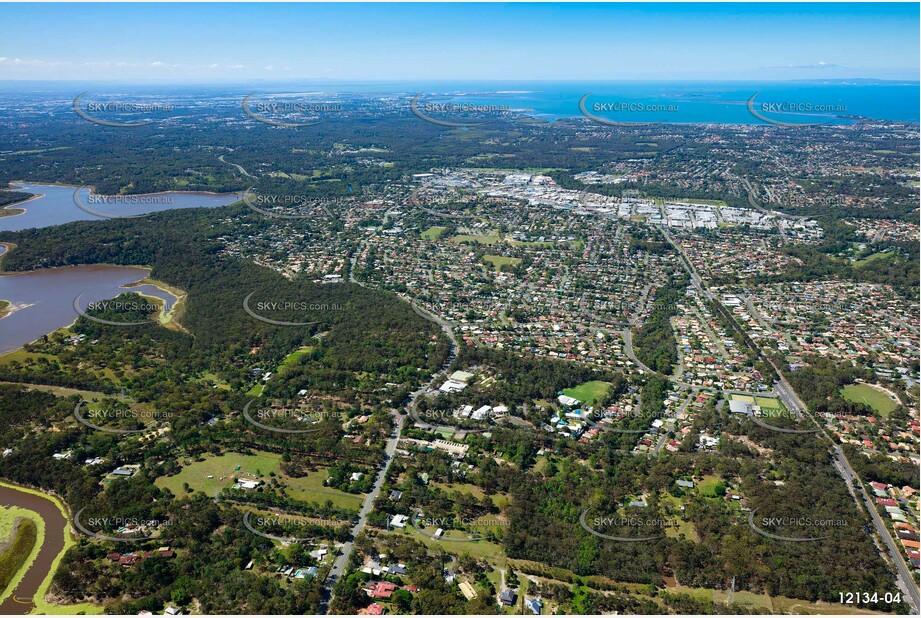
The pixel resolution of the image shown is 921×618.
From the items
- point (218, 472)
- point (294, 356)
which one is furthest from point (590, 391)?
point (218, 472)

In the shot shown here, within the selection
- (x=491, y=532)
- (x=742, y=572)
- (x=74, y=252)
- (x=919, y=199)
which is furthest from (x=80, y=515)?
(x=919, y=199)

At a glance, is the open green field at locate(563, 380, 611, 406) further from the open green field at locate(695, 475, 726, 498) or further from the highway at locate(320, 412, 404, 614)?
the highway at locate(320, 412, 404, 614)

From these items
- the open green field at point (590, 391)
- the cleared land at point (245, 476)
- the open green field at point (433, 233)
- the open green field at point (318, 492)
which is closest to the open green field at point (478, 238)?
the open green field at point (433, 233)

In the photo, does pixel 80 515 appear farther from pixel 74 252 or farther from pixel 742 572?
pixel 74 252

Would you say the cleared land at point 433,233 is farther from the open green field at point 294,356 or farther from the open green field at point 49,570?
the open green field at point 49,570

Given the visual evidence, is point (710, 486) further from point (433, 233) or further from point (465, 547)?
point (433, 233)

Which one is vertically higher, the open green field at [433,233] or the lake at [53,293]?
the open green field at [433,233]
